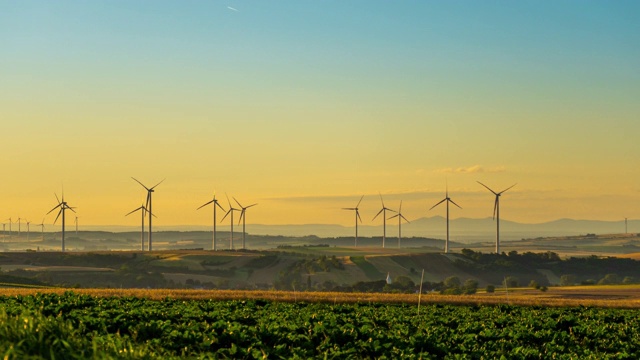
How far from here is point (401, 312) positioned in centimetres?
5231

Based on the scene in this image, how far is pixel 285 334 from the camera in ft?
107

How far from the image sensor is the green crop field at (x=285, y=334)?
76.9 feet

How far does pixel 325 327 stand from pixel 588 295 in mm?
108585

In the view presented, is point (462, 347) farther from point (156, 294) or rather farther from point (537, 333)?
point (156, 294)

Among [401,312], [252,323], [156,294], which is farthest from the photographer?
[156,294]

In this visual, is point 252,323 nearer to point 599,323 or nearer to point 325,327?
point 325,327

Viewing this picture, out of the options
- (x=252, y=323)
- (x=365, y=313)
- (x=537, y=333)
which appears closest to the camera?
(x=252, y=323)

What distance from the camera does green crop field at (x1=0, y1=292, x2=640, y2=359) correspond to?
23453 mm

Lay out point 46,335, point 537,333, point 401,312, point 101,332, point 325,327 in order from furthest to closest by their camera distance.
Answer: point 401,312
point 537,333
point 325,327
point 101,332
point 46,335

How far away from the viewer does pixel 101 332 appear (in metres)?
29.0

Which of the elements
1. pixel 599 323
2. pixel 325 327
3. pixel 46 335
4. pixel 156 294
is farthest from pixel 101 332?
pixel 156 294

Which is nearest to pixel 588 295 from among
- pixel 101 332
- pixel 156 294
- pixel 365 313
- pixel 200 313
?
pixel 156 294

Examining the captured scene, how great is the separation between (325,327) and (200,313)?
24.3 ft

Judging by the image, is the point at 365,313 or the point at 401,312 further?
the point at 401,312
